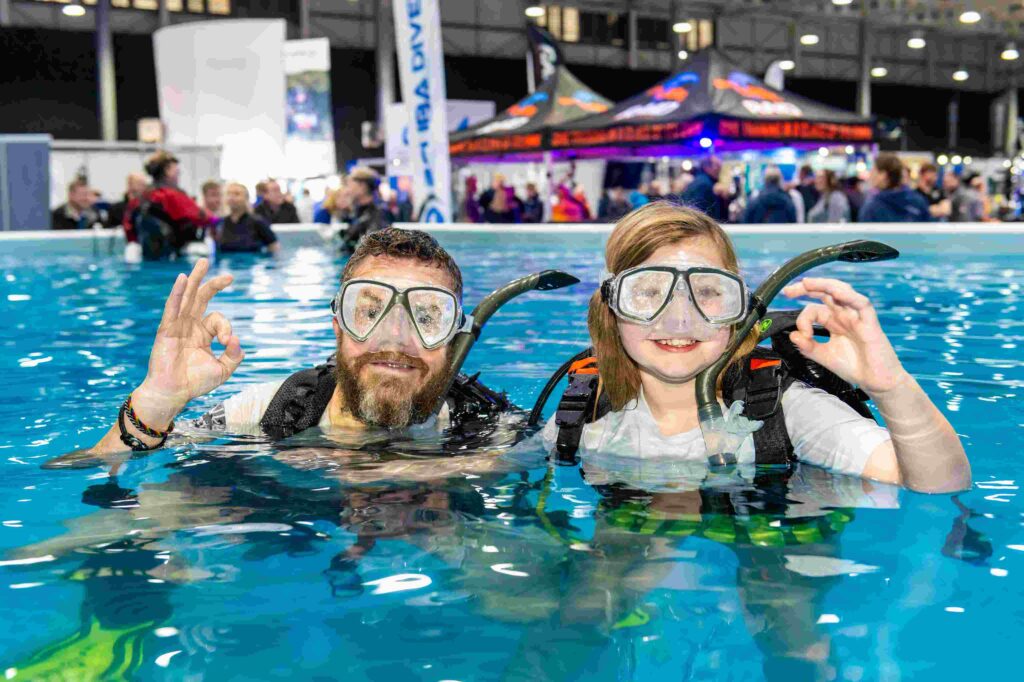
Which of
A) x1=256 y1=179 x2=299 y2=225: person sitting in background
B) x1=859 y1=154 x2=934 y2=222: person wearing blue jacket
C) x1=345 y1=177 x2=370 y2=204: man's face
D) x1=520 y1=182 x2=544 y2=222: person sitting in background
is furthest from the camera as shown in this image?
x1=520 y1=182 x2=544 y2=222: person sitting in background

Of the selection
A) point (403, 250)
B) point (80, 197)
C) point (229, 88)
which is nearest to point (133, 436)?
point (403, 250)

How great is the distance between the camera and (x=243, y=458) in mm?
3369

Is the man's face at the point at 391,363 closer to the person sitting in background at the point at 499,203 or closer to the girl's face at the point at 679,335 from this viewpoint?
the girl's face at the point at 679,335

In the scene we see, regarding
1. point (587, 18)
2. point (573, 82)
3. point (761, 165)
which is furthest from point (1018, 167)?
point (587, 18)

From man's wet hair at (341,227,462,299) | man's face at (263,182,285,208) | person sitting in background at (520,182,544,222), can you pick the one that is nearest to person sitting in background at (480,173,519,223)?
person sitting in background at (520,182,544,222)

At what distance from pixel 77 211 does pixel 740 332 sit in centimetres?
1354

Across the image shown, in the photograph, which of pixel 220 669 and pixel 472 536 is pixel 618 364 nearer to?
pixel 472 536

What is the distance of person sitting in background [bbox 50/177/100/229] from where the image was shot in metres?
14.5

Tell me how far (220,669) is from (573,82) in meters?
17.6

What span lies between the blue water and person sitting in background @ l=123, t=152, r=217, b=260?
7.65m

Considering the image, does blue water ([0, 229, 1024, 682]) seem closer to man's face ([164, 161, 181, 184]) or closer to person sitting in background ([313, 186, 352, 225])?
man's face ([164, 161, 181, 184])

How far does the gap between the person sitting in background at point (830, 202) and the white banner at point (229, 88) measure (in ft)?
33.0

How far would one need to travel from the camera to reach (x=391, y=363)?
3170 mm

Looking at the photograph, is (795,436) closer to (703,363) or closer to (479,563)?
(703,363)
